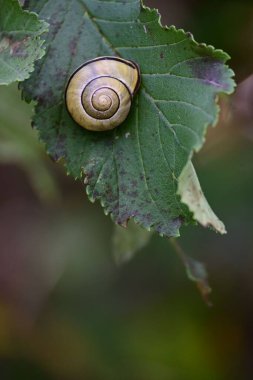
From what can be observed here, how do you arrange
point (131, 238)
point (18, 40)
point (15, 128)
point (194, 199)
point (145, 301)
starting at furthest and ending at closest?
point (145, 301) → point (15, 128) → point (131, 238) → point (18, 40) → point (194, 199)

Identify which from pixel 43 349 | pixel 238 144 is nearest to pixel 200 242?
pixel 238 144

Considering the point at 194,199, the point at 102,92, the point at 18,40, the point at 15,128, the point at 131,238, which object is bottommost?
the point at 131,238

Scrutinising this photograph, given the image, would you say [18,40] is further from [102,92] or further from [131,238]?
[131,238]

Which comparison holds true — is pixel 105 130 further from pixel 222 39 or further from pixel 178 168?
pixel 222 39

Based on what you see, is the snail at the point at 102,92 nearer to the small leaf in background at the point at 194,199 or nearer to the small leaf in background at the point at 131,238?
the small leaf in background at the point at 194,199

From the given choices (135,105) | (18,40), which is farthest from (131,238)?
(18,40)

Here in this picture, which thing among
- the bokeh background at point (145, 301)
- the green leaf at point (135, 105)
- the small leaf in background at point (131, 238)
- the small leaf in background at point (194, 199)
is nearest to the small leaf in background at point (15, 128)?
the bokeh background at point (145, 301)

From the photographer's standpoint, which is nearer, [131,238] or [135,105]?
[135,105]

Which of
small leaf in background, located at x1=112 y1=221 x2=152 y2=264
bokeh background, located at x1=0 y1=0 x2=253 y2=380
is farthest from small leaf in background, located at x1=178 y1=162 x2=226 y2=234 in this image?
bokeh background, located at x1=0 y1=0 x2=253 y2=380
